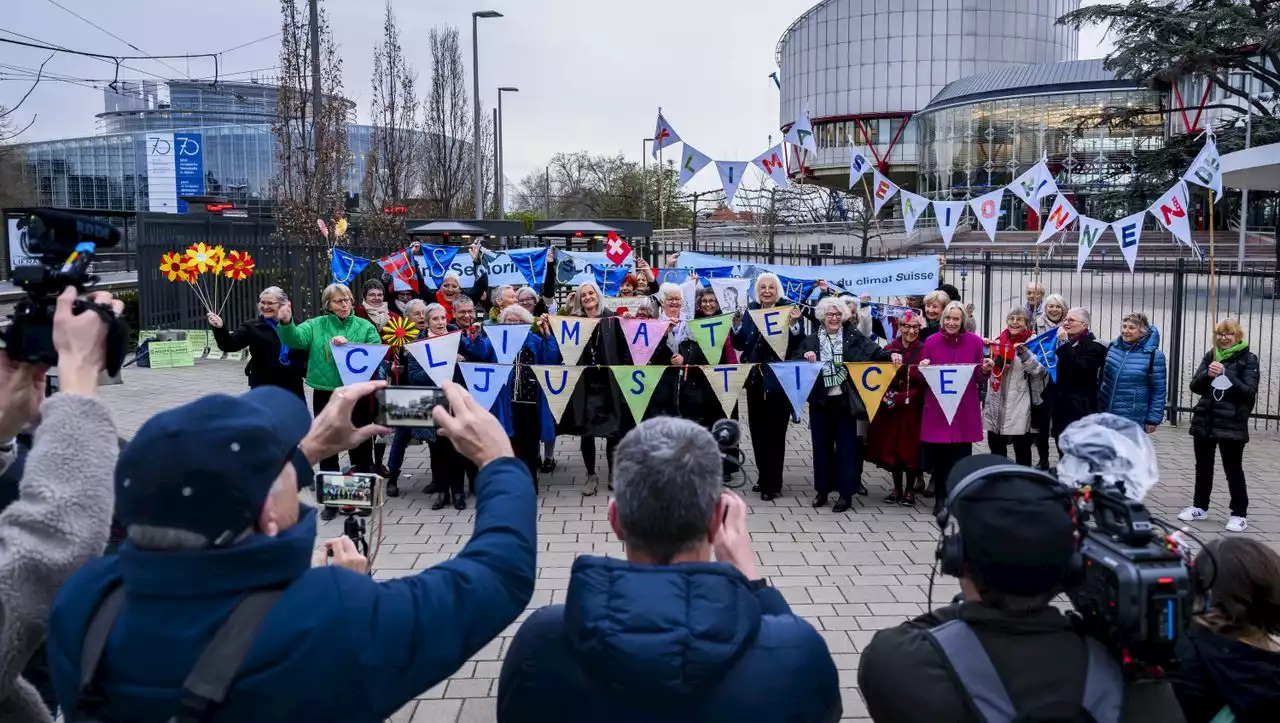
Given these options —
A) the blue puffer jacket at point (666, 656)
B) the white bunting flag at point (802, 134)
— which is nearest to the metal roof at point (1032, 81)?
the white bunting flag at point (802, 134)

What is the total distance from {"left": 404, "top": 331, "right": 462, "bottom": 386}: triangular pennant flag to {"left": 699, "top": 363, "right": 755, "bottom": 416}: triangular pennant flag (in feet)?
7.51

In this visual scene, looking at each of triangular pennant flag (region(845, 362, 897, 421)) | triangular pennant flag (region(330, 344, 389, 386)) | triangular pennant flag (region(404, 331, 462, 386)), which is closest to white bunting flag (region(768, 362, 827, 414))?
triangular pennant flag (region(845, 362, 897, 421))

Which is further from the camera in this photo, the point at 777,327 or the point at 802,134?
the point at 802,134

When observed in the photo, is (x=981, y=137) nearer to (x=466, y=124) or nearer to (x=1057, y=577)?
(x=466, y=124)

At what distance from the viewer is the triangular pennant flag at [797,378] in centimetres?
861

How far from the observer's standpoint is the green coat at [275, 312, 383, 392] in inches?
343

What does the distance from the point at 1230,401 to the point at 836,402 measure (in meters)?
3.08

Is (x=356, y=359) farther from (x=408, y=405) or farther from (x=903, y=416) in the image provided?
(x=408, y=405)

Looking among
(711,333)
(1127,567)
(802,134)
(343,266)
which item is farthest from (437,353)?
(802,134)

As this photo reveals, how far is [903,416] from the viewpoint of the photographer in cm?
880

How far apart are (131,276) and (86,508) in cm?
3719

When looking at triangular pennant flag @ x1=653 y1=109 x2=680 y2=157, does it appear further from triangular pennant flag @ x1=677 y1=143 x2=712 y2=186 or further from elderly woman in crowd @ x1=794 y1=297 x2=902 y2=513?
elderly woman in crowd @ x1=794 y1=297 x2=902 y2=513

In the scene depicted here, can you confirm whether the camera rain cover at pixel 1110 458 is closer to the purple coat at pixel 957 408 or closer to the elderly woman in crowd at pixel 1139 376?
the purple coat at pixel 957 408

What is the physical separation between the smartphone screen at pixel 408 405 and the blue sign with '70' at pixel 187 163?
3442 centimetres
